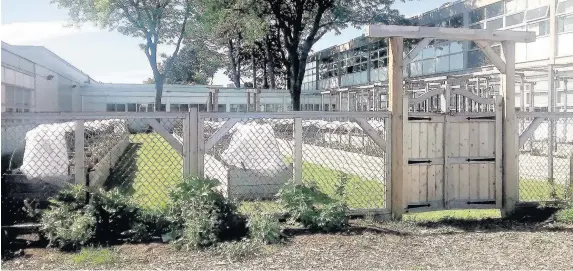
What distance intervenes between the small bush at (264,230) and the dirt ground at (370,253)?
116 mm

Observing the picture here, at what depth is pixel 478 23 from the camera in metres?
26.0

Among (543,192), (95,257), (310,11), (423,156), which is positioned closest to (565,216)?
(423,156)

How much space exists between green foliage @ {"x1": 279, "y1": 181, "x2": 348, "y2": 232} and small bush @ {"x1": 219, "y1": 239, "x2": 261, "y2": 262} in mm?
916

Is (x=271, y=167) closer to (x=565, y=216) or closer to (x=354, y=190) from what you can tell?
(x=354, y=190)

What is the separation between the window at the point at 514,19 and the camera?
22844 millimetres

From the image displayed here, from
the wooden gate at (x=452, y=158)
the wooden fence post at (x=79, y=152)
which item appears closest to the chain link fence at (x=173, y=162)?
the wooden fence post at (x=79, y=152)

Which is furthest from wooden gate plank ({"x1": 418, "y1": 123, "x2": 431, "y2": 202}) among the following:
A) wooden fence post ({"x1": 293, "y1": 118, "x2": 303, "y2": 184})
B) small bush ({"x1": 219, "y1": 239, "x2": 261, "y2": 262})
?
small bush ({"x1": 219, "y1": 239, "x2": 261, "y2": 262})

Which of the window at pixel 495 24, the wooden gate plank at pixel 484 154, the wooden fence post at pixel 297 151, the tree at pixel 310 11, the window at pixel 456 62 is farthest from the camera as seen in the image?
the tree at pixel 310 11

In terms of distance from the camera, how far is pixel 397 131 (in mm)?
7176

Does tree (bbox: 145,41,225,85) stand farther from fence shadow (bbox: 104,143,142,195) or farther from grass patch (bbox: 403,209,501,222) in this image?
grass patch (bbox: 403,209,501,222)

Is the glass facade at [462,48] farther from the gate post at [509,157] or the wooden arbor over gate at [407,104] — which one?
the gate post at [509,157]

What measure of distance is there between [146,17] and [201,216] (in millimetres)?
33096

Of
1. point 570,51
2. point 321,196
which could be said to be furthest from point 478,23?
point 321,196

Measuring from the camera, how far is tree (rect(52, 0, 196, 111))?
35941 millimetres
